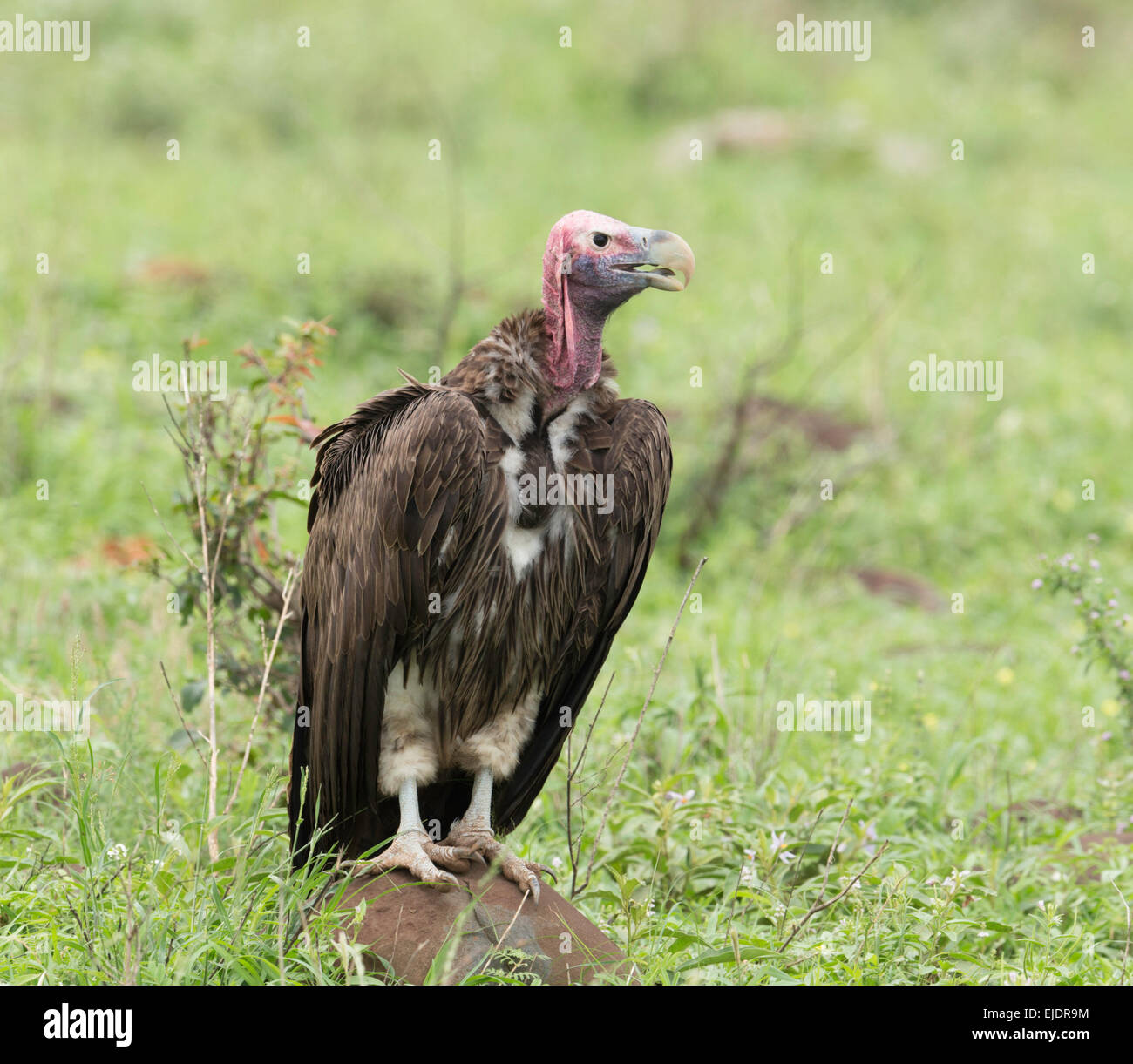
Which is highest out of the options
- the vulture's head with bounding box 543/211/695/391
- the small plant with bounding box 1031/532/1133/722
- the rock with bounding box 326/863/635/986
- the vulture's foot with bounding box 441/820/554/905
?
the vulture's head with bounding box 543/211/695/391

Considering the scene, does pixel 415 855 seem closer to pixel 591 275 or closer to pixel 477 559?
pixel 477 559

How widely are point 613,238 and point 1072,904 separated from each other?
2.55 metres

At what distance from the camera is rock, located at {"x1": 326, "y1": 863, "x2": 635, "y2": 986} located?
3.36 metres

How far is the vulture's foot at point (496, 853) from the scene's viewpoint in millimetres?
3561

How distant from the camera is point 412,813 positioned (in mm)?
3650

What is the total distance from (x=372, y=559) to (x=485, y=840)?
82 cm

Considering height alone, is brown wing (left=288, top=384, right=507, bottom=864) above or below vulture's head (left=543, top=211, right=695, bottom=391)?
below

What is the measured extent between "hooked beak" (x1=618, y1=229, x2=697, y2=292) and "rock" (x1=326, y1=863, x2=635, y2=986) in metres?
1.56

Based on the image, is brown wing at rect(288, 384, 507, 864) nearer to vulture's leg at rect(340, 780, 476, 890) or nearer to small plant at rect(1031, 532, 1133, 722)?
vulture's leg at rect(340, 780, 476, 890)

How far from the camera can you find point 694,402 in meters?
9.17

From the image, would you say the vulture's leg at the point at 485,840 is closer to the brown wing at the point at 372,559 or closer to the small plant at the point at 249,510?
the brown wing at the point at 372,559

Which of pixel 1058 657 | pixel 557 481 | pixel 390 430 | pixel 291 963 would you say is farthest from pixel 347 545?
pixel 1058 657

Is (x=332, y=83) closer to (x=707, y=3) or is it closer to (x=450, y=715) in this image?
(x=707, y=3)

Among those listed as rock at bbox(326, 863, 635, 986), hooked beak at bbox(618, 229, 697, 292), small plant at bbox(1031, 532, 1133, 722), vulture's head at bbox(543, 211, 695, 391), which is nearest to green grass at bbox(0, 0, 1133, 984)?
rock at bbox(326, 863, 635, 986)
